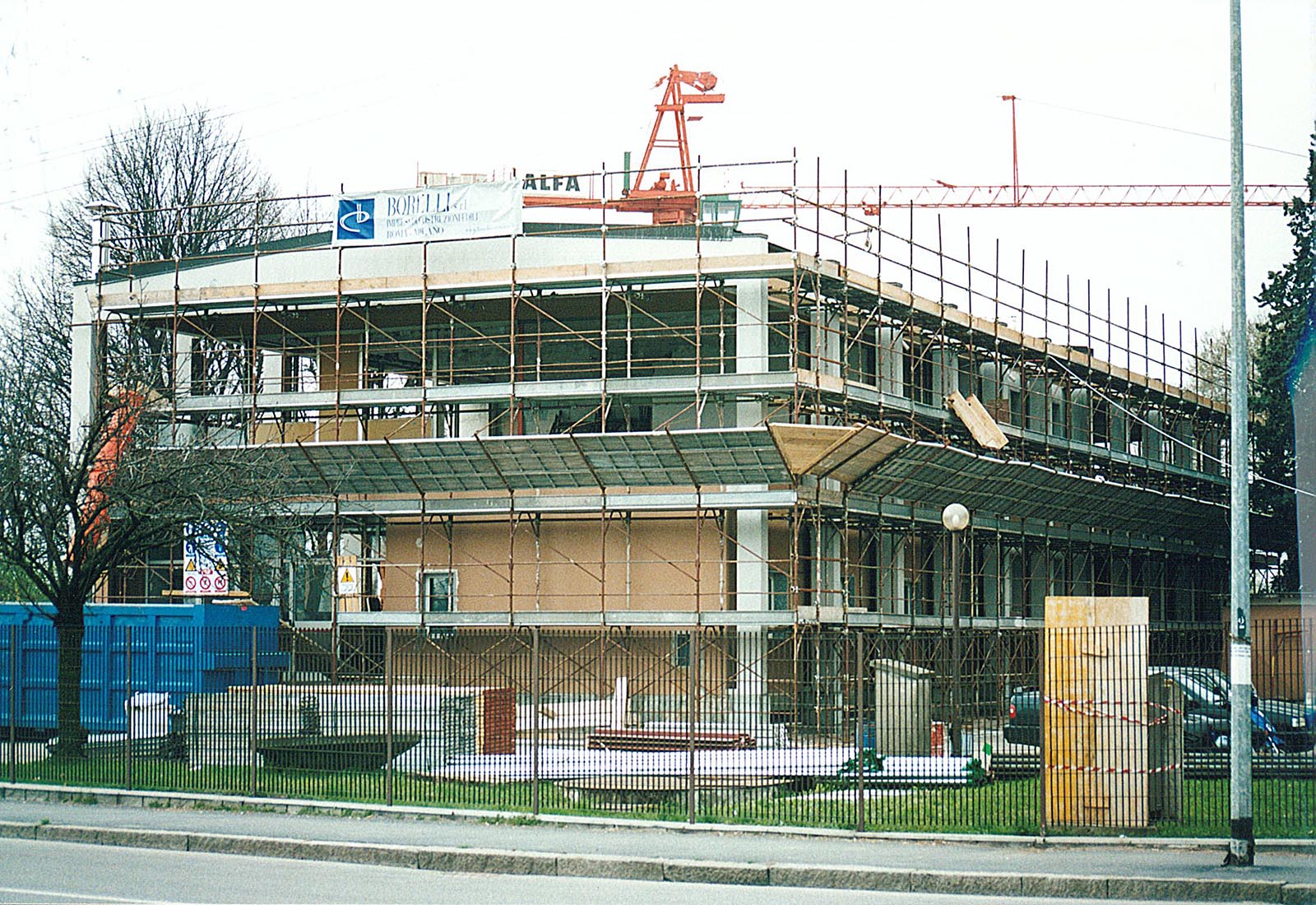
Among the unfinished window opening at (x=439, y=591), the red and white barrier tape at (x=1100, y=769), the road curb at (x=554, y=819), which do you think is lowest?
the road curb at (x=554, y=819)

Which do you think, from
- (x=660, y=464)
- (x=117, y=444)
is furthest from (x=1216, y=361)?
(x=117, y=444)

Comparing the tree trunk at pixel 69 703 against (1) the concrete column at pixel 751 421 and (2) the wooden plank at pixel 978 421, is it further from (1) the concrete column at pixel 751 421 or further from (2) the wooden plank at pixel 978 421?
(2) the wooden plank at pixel 978 421

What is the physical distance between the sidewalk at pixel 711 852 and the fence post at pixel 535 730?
63 centimetres

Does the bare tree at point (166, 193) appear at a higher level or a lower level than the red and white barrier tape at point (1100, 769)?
higher

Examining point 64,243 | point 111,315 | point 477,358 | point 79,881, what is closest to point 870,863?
point 79,881

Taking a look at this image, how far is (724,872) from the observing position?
15164 millimetres

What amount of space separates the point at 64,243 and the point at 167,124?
5.07 metres

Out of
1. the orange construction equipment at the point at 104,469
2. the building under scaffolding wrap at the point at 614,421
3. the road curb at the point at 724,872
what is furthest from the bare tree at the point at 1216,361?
the road curb at the point at 724,872

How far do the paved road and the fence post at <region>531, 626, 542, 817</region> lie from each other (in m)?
3.22

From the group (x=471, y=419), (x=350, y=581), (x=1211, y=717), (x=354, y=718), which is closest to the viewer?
(x=354, y=718)

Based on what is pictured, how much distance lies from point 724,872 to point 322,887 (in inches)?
139

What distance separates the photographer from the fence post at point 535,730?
62.8 ft

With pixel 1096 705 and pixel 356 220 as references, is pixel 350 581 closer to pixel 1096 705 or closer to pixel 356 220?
pixel 356 220

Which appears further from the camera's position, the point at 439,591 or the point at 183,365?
the point at 183,365
